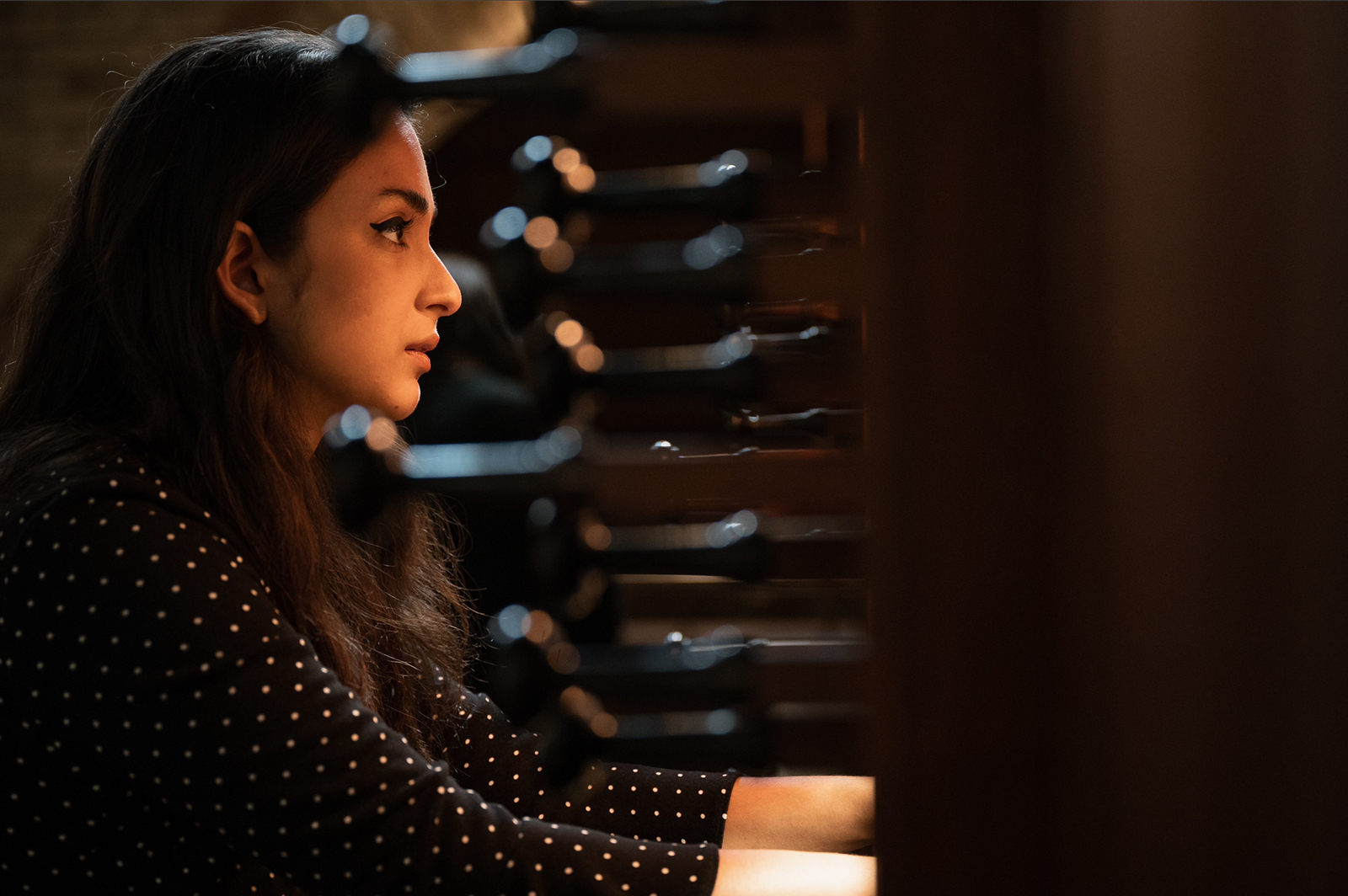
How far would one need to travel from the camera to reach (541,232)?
40cm

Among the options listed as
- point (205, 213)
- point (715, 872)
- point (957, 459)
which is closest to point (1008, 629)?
point (957, 459)

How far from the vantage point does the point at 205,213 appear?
833mm

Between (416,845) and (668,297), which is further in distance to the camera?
(416,845)

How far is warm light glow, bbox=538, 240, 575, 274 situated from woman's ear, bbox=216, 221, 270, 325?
0.54m

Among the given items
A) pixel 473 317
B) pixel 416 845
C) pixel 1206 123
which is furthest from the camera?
pixel 473 317

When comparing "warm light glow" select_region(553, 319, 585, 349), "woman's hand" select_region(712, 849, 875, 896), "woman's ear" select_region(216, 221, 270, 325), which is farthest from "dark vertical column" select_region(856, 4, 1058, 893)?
"woman's ear" select_region(216, 221, 270, 325)

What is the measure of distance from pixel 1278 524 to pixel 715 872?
40 centimetres

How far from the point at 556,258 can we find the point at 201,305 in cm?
53

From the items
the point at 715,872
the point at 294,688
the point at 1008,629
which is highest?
the point at 1008,629

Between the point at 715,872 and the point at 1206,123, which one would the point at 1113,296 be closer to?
the point at 1206,123

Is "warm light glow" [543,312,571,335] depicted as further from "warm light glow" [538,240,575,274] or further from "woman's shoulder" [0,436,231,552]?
"woman's shoulder" [0,436,231,552]

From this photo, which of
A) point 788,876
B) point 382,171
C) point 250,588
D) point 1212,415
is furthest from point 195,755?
point 1212,415

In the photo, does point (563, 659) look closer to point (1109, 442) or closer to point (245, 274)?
point (1109, 442)

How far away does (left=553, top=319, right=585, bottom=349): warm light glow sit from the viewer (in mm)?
391
